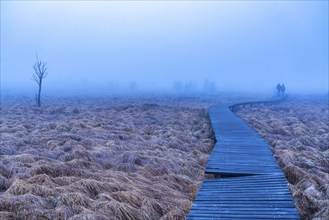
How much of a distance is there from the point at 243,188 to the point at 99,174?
4.05 meters

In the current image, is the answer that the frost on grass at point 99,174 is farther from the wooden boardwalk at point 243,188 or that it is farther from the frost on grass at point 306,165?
the frost on grass at point 306,165

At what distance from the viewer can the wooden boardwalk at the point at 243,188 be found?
6.59 m

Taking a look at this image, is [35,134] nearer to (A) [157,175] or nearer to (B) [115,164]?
(B) [115,164]

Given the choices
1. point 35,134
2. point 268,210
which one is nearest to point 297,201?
point 268,210

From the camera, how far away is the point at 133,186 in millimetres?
8883

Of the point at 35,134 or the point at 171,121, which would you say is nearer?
the point at 35,134

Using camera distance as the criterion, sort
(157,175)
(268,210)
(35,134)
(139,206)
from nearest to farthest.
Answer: (268,210) < (139,206) < (157,175) < (35,134)

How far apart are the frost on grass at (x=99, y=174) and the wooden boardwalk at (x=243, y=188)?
0.67 metres

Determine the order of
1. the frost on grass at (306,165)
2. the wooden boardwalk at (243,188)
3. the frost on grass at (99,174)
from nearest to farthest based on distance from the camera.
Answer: the wooden boardwalk at (243,188) < the frost on grass at (99,174) < the frost on grass at (306,165)

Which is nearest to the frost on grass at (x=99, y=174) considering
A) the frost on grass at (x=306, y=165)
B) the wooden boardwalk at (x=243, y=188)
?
the wooden boardwalk at (x=243, y=188)

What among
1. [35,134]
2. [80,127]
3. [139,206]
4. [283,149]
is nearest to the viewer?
[139,206]

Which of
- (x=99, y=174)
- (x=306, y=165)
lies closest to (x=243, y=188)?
(x=99, y=174)

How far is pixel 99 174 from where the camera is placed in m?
9.84

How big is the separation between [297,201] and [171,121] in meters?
14.6
